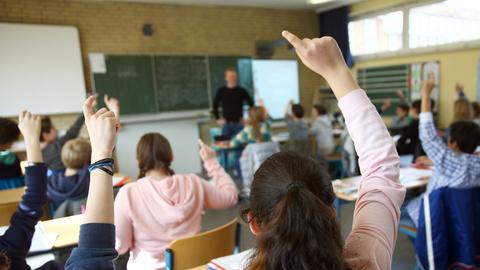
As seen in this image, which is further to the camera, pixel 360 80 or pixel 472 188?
pixel 360 80

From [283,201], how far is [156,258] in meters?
1.24

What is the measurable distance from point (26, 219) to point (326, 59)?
1119mm

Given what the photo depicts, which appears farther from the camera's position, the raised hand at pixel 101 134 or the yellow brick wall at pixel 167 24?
the yellow brick wall at pixel 167 24

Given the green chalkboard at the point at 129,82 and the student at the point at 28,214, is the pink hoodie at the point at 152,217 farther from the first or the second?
the green chalkboard at the point at 129,82

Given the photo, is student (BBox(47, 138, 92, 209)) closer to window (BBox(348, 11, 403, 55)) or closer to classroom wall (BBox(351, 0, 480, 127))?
window (BBox(348, 11, 403, 55))

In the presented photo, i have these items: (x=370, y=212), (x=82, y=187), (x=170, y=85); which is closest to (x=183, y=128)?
(x=170, y=85)

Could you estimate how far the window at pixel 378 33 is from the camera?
6383mm

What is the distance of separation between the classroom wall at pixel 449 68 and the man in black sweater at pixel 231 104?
2952mm

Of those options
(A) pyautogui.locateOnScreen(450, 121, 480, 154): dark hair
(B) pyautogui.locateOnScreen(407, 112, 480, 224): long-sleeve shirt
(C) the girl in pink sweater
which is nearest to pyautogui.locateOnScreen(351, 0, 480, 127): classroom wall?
(A) pyautogui.locateOnScreen(450, 121, 480, 154): dark hair

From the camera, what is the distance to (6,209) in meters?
1.76

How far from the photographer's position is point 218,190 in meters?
1.94

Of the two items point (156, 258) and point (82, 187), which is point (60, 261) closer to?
point (156, 258)

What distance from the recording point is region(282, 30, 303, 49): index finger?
2.62 feet

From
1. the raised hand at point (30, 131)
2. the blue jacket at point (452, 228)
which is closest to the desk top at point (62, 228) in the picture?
the raised hand at point (30, 131)
